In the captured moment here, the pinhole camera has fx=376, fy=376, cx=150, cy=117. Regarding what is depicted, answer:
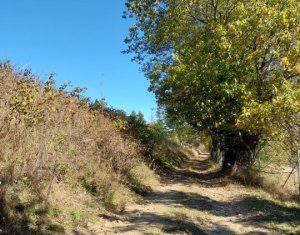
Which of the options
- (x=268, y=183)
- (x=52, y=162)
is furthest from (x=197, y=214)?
(x=268, y=183)

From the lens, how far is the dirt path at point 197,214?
9281 millimetres

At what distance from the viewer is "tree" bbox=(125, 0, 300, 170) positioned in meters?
13.6

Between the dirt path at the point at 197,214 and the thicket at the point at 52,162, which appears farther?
the dirt path at the point at 197,214

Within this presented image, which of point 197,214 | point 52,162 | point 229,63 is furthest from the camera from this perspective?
point 229,63

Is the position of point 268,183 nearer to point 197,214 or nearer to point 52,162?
point 197,214

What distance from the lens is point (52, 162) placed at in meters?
9.57

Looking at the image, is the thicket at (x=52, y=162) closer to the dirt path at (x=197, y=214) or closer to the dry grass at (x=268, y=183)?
the dirt path at (x=197, y=214)

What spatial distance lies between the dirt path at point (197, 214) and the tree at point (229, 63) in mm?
2775

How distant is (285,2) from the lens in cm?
1441

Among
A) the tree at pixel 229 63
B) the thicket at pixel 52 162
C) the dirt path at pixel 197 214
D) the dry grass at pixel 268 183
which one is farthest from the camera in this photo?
the dry grass at pixel 268 183

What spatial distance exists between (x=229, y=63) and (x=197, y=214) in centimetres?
740

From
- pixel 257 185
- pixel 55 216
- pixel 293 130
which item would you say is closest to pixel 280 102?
pixel 293 130

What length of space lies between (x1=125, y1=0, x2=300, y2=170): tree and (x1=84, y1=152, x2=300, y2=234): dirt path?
2775 millimetres

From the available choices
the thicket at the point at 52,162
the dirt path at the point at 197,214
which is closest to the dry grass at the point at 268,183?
the dirt path at the point at 197,214
